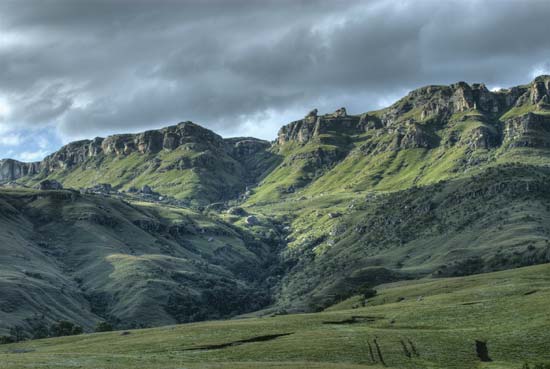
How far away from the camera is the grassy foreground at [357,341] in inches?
3565

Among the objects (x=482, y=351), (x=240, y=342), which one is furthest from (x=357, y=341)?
(x=240, y=342)

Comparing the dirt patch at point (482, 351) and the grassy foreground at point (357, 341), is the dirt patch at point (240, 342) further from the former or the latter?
the dirt patch at point (482, 351)

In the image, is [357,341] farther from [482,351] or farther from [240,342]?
[240,342]

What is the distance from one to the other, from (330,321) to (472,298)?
3163 cm

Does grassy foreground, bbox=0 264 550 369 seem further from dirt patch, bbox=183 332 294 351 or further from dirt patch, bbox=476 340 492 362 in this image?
dirt patch, bbox=476 340 492 362

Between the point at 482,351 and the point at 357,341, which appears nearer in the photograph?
the point at 482,351

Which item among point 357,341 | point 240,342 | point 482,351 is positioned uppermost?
point 357,341

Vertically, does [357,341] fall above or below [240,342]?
above

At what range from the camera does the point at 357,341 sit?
101m

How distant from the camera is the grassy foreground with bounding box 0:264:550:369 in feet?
297

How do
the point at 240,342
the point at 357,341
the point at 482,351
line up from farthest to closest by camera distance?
1. the point at 240,342
2. the point at 357,341
3. the point at 482,351

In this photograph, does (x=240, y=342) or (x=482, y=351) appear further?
(x=240, y=342)

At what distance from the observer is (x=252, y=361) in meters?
92.3

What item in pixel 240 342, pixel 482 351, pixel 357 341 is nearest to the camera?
pixel 482 351
